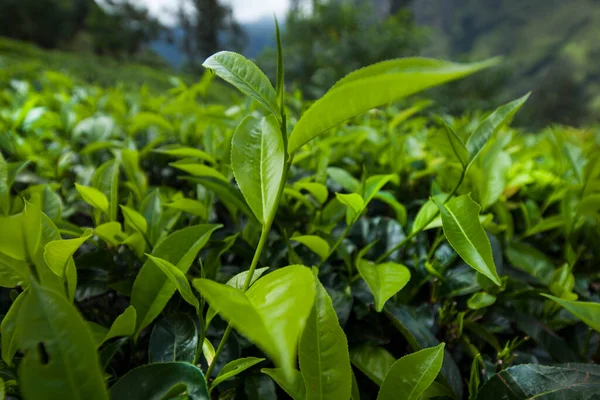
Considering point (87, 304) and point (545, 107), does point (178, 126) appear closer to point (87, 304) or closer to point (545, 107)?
point (87, 304)

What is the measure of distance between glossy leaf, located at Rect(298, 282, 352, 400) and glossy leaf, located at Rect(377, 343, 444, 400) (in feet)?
0.24

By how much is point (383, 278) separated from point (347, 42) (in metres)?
9.34

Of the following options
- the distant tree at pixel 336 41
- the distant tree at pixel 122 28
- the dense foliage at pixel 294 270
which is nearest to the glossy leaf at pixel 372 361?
the dense foliage at pixel 294 270

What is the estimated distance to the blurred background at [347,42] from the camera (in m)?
8.92

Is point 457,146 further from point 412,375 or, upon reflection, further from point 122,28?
point 122,28

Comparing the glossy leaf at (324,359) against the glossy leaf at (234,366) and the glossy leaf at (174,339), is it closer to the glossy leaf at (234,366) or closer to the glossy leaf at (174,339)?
the glossy leaf at (234,366)

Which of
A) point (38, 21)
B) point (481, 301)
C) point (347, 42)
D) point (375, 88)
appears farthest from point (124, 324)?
point (38, 21)

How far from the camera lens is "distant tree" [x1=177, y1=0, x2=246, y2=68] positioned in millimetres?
24391

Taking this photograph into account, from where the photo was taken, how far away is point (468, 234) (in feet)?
1.62

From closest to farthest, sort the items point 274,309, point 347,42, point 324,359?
point 274,309
point 324,359
point 347,42

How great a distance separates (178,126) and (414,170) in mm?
838

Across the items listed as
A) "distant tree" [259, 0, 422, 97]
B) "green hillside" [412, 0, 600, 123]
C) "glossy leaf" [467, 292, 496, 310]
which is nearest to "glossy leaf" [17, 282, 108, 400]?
"glossy leaf" [467, 292, 496, 310]

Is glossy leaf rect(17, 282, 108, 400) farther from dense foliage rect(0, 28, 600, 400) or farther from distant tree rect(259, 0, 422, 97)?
distant tree rect(259, 0, 422, 97)

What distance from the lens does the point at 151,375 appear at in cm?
42
